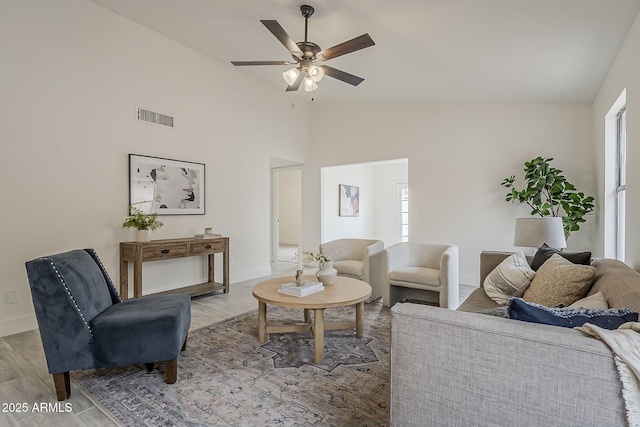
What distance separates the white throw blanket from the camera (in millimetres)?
883

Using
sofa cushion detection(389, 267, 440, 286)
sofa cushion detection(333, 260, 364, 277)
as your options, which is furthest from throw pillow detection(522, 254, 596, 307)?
sofa cushion detection(333, 260, 364, 277)

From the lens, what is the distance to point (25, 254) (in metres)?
3.13

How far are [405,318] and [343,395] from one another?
3.37 ft

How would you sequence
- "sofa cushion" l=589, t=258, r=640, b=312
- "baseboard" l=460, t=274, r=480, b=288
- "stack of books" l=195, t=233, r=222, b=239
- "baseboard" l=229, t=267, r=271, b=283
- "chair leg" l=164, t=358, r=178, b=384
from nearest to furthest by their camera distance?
"sofa cushion" l=589, t=258, r=640, b=312 → "chair leg" l=164, t=358, r=178, b=384 → "stack of books" l=195, t=233, r=222, b=239 → "baseboard" l=460, t=274, r=480, b=288 → "baseboard" l=229, t=267, r=271, b=283

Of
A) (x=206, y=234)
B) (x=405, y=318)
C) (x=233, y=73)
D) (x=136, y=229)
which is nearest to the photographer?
(x=405, y=318)

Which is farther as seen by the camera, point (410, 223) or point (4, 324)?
point (410, 223)

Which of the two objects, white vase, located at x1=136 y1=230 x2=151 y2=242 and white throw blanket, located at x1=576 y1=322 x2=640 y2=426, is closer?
white throw blanket, located at x1=576 y1=322 x2=640 y2=426

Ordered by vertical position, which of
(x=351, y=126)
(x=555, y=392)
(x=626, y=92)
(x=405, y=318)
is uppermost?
(x=351, y=126)

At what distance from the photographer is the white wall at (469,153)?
14.5 ft

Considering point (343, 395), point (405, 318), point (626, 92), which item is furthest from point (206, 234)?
point (626, 92)

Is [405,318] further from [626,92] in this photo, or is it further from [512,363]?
[626,92]

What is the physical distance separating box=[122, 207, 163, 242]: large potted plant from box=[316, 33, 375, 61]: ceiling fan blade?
263 cm

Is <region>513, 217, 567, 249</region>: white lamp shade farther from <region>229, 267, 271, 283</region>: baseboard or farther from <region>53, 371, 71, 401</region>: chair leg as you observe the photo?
<region>229, 267, 271, 283</region>: baseboard

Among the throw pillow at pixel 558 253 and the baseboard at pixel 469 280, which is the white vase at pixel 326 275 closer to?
the throw pillow at pixel 558 253
